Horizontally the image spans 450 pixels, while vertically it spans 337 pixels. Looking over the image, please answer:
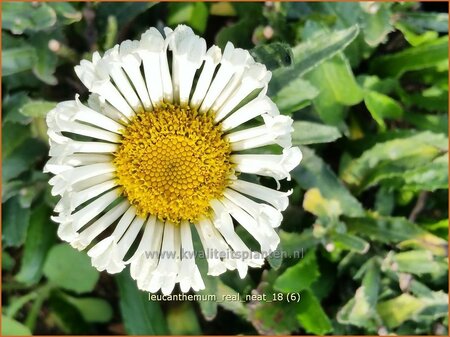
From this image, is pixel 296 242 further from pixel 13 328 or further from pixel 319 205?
pixel 13 328

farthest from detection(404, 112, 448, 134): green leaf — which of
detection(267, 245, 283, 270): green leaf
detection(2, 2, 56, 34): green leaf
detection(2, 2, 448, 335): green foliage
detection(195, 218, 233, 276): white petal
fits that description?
detection(2, 2, 56, 34): green leaf

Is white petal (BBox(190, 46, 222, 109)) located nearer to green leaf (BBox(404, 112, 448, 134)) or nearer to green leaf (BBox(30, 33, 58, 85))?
green leaf (BBox(30, 33, 58, 85))

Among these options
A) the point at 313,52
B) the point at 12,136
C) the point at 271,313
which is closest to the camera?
the point at 313,52

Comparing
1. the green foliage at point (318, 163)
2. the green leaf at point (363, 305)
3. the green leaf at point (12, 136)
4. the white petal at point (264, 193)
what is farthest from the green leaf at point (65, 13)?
the green leaf at point (363, 305)

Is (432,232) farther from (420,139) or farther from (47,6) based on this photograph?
(47,6)

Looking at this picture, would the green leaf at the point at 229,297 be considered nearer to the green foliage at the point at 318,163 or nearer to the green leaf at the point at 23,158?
the green foliage at the point at 318,163

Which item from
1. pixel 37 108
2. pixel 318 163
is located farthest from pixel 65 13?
pixel 318 163
